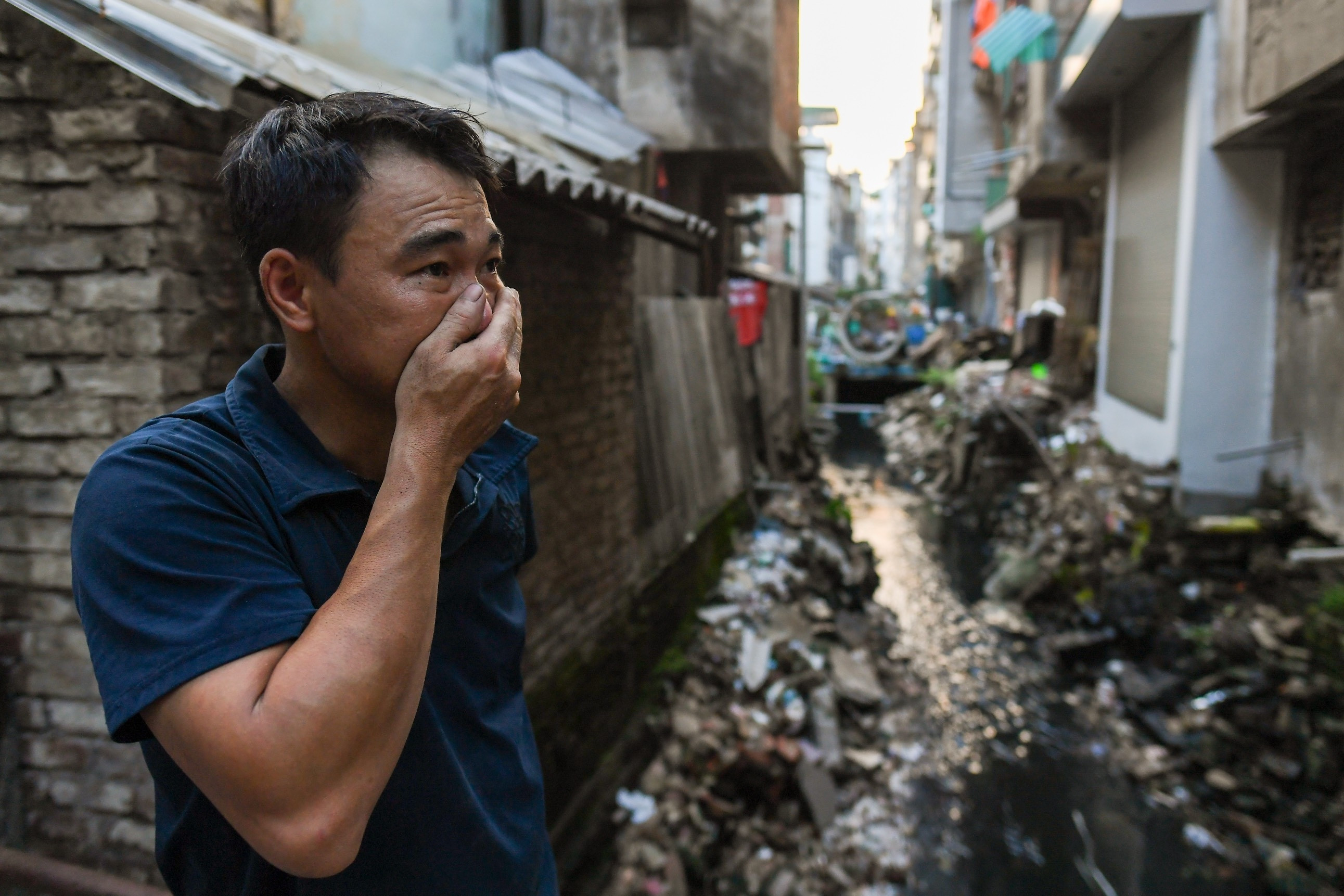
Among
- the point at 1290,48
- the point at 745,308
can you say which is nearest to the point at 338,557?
the point at 1290,48

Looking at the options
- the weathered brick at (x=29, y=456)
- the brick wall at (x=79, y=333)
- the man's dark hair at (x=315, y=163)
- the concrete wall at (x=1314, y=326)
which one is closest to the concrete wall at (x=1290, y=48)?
the concrete wall at (x=1314, y=326)

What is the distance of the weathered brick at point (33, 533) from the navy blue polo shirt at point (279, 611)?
1631 mm

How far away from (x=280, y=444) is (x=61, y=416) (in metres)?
1.76

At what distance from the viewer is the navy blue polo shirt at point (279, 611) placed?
0.97m

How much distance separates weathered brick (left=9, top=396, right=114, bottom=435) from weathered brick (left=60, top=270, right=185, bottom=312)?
0.93ft

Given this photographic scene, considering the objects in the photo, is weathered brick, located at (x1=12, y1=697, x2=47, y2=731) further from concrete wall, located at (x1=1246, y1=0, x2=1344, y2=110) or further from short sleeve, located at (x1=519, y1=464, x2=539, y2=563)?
concrete wall, located at (x1=1246, y1=0, x2=1344, y2=110)

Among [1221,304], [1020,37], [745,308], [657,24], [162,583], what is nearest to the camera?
[162,583]

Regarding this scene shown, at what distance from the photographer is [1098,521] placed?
857 cm

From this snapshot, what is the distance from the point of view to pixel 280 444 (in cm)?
122

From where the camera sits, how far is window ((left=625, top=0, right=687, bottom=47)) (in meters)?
7.96

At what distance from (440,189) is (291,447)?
441 millimetres

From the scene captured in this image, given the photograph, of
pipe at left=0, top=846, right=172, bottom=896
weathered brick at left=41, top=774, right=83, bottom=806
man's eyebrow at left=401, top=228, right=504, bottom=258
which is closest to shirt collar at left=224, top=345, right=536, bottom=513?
man's eyebrow at left=401, top=228, right=504, bottom=258

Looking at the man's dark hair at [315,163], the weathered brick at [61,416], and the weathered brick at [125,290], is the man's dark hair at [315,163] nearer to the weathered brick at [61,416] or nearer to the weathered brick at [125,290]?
the weathered brick at [125,290]

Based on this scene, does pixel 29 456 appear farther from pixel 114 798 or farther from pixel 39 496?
pixel 114 798
